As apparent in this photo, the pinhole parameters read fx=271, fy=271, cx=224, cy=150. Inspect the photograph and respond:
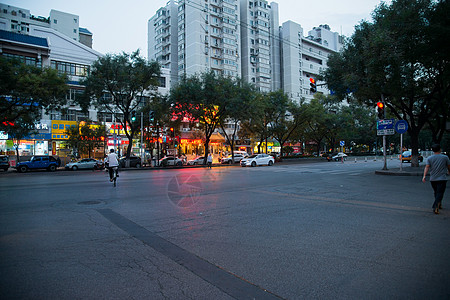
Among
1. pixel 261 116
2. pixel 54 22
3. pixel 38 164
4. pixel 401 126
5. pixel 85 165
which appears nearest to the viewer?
pixel 401 126

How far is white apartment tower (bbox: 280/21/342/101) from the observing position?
81.4m

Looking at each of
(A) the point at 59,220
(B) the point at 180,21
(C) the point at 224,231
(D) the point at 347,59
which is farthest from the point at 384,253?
(B) the point at 180,21

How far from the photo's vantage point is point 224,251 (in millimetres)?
4332

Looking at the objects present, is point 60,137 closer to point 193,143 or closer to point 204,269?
point 193,143

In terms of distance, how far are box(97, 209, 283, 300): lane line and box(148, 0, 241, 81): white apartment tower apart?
62730mm

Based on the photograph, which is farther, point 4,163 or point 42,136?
point 42,136

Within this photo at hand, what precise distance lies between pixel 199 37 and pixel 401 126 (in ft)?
194

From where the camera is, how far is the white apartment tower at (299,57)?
81.4 m

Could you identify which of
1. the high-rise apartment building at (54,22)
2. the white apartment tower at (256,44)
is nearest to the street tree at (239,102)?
the white apartment tower at (256,44)

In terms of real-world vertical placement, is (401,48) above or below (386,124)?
above

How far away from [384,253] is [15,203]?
388 inches

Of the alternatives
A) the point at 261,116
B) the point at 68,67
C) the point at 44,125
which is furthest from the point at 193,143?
the point at 44,125

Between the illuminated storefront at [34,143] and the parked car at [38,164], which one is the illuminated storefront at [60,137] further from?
the parked car at [38,164]

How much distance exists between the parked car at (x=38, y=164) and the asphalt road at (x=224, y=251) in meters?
24.6
